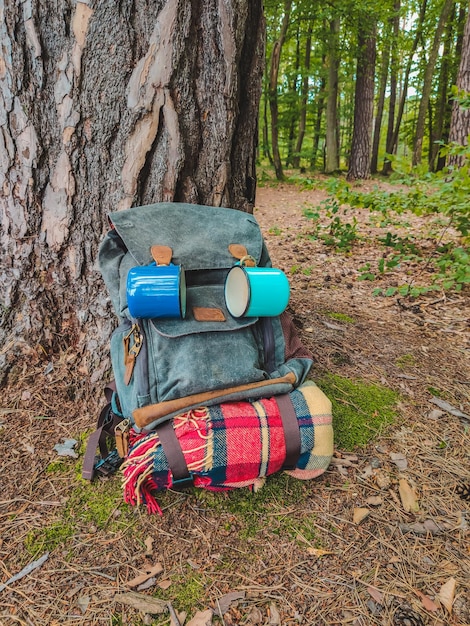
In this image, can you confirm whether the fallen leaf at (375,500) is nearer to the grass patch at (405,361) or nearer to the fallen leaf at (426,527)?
the fallen leaf at (426,527)

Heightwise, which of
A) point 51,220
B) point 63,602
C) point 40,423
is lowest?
point 63,602

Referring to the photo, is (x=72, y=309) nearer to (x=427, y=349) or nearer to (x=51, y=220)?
(x=51, y=220)

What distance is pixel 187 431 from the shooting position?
4.19 feet

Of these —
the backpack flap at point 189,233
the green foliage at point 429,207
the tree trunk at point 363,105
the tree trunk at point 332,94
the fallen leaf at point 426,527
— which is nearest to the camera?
the fallen leaf at point 426,527

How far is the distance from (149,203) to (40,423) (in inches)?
43.6

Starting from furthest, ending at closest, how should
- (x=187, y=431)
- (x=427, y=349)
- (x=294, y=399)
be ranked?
(x=427, y=349) < (x=294, y=399) < (x=187, y=431)

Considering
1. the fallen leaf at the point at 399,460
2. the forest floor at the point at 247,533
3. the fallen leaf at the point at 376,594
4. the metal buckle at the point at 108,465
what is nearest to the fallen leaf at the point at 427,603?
the forest floor at the point at 247,533

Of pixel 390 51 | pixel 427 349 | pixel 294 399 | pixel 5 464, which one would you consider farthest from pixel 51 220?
pixel 390 51

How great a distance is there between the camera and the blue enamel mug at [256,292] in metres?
1.40

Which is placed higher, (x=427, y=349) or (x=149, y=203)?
(x=149, y=203)

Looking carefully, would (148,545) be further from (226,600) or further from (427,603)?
(427,603)

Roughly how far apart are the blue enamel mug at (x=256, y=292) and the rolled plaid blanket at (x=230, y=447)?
0.34 meters

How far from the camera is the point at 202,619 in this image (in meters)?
1.10

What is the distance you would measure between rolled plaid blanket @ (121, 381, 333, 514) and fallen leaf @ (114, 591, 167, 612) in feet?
0.83
